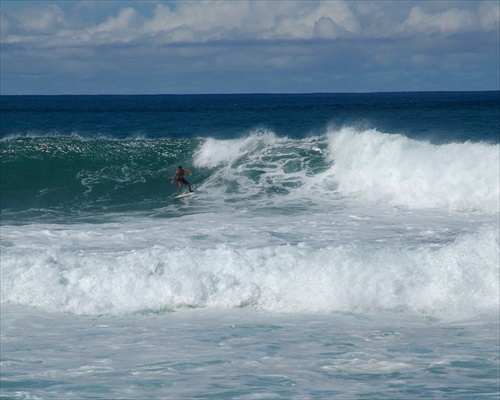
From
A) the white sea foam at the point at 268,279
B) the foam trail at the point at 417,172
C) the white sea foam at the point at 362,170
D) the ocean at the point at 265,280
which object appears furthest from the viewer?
the white sea foam at the point at 362,170

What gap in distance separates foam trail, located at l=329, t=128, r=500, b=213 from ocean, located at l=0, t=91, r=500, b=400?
0.06 metres

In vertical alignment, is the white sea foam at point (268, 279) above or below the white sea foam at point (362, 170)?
below

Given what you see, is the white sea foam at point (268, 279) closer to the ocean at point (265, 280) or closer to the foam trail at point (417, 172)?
the ocean at point (265, 280)

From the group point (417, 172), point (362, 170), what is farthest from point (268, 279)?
point (362, 170)

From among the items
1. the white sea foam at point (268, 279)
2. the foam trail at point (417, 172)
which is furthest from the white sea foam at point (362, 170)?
the white sea foam at point (268, 279)

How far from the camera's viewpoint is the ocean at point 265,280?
8180 millimetres

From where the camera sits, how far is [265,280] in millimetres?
11836

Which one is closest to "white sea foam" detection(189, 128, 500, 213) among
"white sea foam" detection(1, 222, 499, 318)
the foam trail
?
the foam trail

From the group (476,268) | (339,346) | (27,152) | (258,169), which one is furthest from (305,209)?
(27,152)

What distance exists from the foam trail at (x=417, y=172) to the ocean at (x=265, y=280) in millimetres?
56

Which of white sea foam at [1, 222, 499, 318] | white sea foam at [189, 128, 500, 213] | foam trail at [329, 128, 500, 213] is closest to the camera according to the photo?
white sea foam at [1, 222, 499, 318]

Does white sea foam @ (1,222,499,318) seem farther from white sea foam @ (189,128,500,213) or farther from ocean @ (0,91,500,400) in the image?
white sea foam @ (189,128,500,213)

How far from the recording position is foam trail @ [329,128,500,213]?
18.6 metres

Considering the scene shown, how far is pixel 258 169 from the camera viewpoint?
75.1ft
